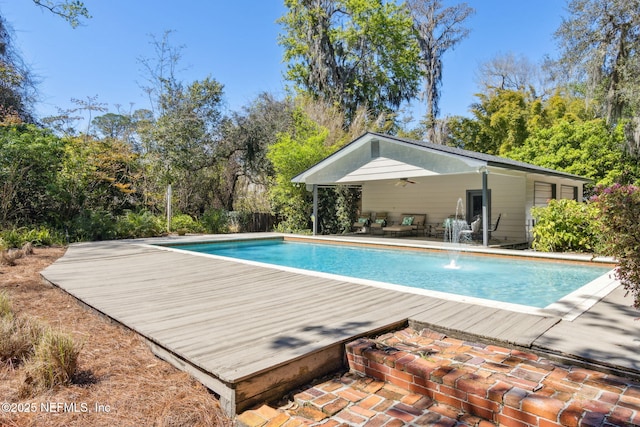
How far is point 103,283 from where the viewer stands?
208 inches

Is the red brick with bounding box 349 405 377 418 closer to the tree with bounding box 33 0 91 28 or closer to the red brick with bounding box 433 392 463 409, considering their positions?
the red brick with bounding box 433 392 463 409

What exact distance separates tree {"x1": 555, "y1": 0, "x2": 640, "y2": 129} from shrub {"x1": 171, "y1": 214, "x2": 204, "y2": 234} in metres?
15.6

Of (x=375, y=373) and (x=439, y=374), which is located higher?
(x=439, y=374)

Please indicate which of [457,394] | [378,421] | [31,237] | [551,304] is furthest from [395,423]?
[31,237]

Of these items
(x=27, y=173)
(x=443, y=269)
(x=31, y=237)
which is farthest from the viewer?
(x=27, y=173)

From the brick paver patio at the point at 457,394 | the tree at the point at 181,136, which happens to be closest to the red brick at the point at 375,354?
the brick paver patio at the point at 457,394

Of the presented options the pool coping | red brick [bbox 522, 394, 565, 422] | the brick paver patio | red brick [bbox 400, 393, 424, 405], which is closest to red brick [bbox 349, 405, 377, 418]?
the brick paver patio

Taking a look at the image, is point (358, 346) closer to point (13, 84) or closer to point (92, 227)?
point (92, 227)

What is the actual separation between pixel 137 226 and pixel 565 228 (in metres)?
12.9

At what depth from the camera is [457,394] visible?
230 cm

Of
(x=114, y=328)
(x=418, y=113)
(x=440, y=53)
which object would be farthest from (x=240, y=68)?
(x=114, y=328)

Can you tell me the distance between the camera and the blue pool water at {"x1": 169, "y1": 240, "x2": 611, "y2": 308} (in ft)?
19.7

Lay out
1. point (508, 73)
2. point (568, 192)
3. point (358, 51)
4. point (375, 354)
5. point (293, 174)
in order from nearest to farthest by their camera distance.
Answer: point (375, 354), point (568, 192), point (293, 174), point (358, 51), point (508, 73)

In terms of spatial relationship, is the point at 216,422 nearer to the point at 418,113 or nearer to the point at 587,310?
the point at 587,310
